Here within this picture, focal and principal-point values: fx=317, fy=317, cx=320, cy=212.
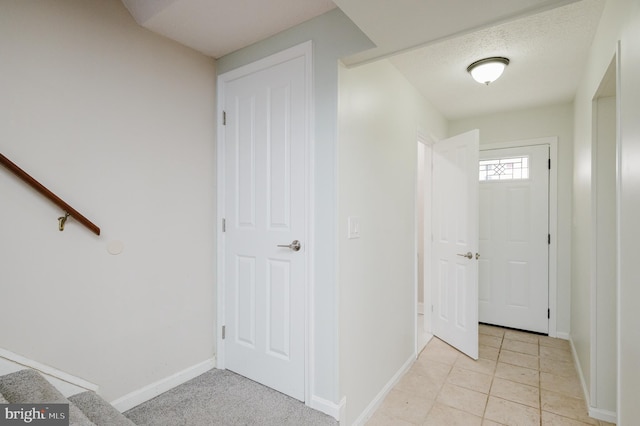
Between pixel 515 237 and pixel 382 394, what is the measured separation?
95.9 inches

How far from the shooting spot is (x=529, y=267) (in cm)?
350

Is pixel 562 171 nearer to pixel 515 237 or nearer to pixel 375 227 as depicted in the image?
pixel 515 237

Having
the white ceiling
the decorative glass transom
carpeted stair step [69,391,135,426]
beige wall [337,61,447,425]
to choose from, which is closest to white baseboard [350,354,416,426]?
beige wall [337,61,447,425]

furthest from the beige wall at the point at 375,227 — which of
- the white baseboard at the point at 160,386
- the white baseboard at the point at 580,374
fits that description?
the white baseboard at the point at 580,374

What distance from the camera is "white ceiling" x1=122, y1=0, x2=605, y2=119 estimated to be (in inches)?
55.4

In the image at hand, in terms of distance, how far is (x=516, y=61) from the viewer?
2.38 meters

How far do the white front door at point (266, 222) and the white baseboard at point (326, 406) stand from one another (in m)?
0.10

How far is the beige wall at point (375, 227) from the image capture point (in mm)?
1854

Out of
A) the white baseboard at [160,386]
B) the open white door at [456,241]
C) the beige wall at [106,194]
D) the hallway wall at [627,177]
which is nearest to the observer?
the hallway wall at [627,177]

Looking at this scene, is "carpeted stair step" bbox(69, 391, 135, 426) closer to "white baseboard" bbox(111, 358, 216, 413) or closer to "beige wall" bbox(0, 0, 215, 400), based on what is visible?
"beige wall" bbox(0, 0, 215, 400)

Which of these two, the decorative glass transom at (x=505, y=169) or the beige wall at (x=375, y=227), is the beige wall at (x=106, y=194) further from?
the decorative glass transom at (x=505, y=169)

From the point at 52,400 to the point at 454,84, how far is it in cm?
333

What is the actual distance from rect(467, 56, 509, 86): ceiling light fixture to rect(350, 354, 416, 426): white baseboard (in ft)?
7.65

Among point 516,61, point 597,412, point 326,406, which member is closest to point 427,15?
point 516,61
